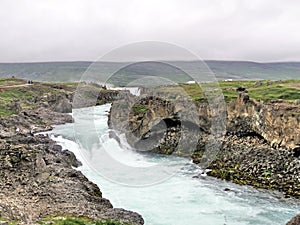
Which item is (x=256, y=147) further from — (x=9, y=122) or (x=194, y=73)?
(x=9, y=122)

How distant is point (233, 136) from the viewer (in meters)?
42.9

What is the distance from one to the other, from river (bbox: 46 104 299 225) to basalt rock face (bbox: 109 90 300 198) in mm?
2200

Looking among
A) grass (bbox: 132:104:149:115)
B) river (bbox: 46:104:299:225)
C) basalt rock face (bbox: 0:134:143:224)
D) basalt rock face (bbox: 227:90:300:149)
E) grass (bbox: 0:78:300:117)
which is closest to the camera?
basalt rock face (bbox: 0:134:143:224)

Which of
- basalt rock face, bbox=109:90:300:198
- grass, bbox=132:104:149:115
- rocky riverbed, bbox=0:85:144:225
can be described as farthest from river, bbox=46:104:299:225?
grass, bbox=132:104:149:115

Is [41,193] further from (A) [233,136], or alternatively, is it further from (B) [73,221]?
(A) [233,136]

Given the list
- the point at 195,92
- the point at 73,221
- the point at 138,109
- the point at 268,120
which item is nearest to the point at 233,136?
the point at 268,120

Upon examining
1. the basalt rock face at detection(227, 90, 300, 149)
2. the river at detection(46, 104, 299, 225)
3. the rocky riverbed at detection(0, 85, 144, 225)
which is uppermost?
the basalt rock face at detection(227, 90, 300, 149)

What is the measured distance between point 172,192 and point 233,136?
15.5 metres

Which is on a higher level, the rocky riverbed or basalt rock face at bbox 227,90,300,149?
basalt rock face at bbox 227,90,300,149

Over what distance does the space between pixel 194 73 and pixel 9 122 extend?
42.9 metres

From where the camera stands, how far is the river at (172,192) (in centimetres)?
2498

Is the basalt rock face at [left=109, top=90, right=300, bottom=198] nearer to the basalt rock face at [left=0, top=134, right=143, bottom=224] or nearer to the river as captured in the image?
the river

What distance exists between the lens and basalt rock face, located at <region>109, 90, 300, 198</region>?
3331 cm

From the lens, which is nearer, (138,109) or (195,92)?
(138,109)
